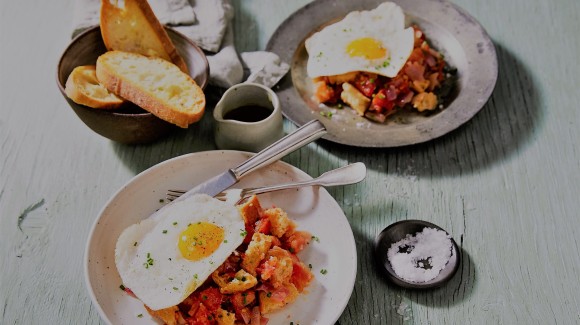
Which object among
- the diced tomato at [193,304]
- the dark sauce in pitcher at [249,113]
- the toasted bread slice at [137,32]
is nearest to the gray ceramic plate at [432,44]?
the dark sauce in pitcher at [249,113]

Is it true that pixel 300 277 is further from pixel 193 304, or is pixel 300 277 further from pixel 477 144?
pixel 477 144

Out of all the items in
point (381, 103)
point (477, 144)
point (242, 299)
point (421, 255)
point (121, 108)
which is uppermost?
point (121, 108)

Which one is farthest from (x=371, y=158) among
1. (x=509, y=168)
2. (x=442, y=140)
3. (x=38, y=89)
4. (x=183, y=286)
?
(x=38, y=89)

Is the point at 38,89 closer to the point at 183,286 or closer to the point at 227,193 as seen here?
the point at 227,193

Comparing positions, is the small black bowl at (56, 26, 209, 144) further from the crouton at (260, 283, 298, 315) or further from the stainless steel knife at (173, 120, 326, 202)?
the crouton at (260, 283, 298, 315)

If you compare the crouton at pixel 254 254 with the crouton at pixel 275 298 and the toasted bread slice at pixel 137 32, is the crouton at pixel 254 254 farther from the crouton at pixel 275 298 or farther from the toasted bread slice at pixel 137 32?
the toasted bread slice at pixel 137 32

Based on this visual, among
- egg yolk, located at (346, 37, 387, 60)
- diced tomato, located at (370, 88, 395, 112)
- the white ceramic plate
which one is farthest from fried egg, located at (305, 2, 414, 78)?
the white ceramic plate

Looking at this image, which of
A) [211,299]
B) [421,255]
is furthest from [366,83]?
[211,299]
